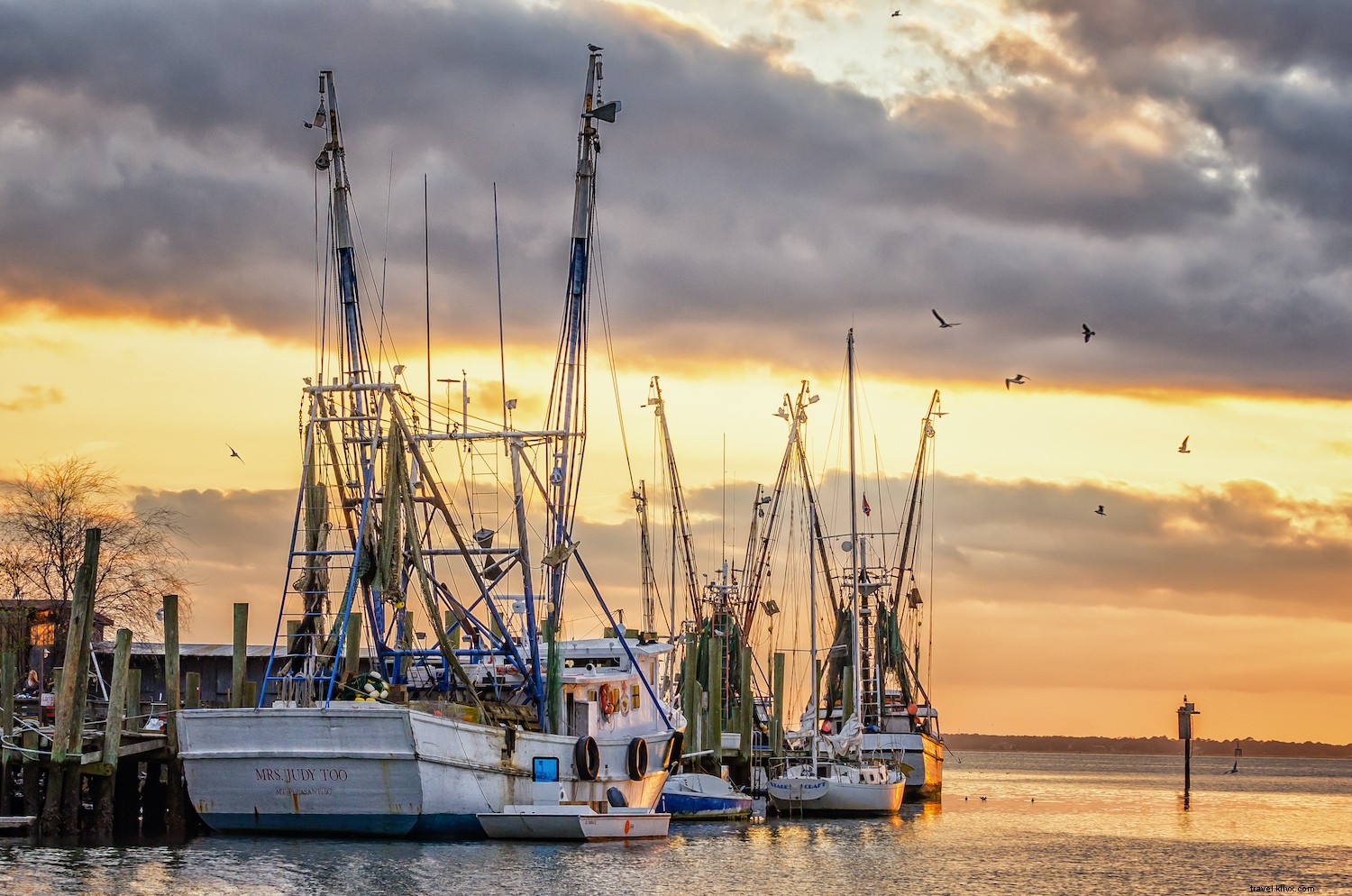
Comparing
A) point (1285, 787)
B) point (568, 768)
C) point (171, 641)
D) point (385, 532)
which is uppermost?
point (385, 532)

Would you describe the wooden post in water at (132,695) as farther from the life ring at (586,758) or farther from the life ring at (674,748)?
the life ring at (674,748)

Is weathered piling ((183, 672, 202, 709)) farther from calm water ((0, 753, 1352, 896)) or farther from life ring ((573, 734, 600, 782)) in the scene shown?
life ring ((573, 734, 600, 782))

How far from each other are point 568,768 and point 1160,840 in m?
28.7

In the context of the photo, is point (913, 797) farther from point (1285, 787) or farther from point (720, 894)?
point (1285, 787)

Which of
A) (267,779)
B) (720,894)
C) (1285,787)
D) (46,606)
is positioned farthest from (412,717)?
(1285,787)

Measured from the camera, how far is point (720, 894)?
38625mm

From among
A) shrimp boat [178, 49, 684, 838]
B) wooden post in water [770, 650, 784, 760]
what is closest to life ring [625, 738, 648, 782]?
shrimp boat [178, 49, 684, 838]

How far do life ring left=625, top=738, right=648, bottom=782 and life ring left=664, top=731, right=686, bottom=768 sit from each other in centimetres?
284

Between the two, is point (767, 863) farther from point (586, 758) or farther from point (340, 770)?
point (340, 770)

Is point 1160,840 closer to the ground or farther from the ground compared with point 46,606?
closer to the ground

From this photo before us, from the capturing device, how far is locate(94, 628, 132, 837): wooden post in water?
41.7m

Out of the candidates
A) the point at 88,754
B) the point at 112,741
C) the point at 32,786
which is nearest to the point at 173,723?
the point at 88,754

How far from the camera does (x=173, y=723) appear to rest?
4497 centimetres

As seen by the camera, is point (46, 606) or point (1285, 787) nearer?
point (46, 606)
